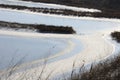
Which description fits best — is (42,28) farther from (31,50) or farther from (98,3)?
(98,3)

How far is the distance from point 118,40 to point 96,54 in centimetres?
617

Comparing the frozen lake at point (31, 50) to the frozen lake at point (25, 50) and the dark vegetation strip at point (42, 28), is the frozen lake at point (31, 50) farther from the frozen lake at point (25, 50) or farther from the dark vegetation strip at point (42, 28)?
the dark vegetation strip at point (42, 28)

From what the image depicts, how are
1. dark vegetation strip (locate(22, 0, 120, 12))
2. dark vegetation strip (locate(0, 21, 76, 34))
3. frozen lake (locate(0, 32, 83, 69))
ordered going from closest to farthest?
frozen lake (locate(0, 32, 83, 69)) → dark vegetation strip (locate(0, 21, 76, 34)) → dark vegetation strip (locate(22, 0, 120, 12))

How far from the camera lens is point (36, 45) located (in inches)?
596

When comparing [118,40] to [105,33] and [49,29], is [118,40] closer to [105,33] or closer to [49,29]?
[105,33]

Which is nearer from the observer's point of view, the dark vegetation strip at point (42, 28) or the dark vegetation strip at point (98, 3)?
the dark vegetation strip at point (42, 28)

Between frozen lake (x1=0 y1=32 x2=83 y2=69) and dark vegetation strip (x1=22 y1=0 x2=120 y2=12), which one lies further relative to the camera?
dark vegetation strip (x1=22 y1=0 x2=120 y2=12)

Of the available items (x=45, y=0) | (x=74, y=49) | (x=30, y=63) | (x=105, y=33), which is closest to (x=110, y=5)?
(x=45, y=0)

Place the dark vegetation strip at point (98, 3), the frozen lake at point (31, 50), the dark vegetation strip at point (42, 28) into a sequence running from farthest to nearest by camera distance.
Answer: the dark vegetation strip at point (98, 3), the dark vegetation strip at point (42, 28), the frozen lake at point (31, 50)

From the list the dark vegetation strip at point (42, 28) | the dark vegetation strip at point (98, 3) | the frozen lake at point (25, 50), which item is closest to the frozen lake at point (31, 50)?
the frozen lake at point (25, 50)

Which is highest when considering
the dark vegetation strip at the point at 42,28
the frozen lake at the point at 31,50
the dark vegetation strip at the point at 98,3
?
the frozen lake at the point at 31,50

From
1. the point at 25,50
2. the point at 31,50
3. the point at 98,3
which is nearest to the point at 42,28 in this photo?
the point at 31,50

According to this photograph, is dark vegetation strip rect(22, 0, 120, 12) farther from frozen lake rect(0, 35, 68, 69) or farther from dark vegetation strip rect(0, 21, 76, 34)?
frozen lake rect(0, 35, 68, 69)

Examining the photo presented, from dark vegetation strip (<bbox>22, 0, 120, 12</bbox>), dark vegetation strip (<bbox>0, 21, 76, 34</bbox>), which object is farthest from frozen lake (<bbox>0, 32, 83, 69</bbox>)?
dark vegetation strip (<bbox>22, 0, 120, 12</bbox>)
